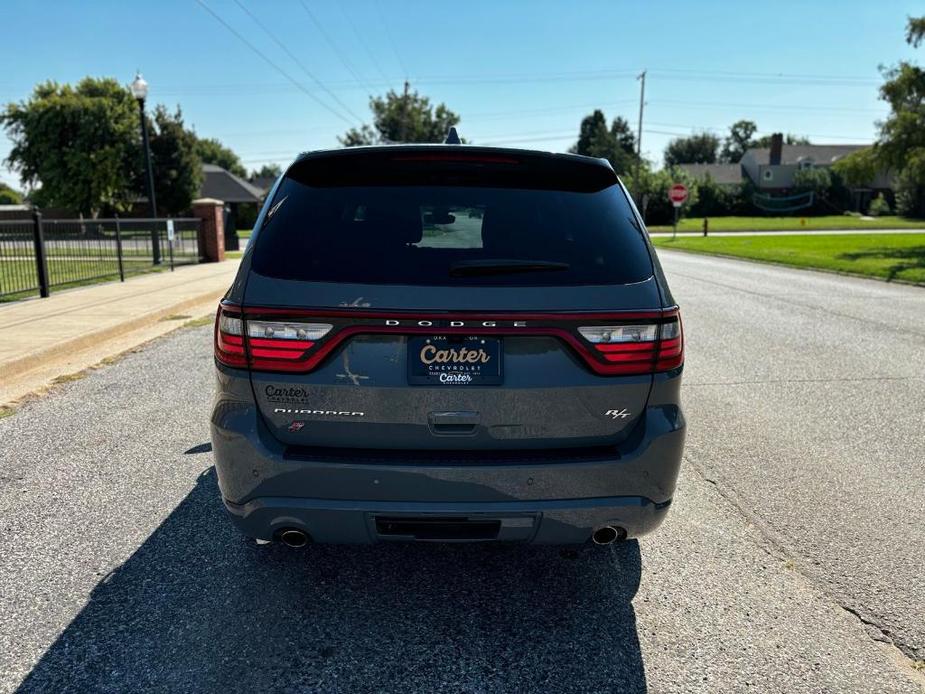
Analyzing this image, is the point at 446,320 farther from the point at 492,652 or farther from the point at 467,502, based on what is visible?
the point at 492,652

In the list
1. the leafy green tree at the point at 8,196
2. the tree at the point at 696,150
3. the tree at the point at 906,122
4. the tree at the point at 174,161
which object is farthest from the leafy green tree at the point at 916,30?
the leafy green tree at the point at 8,196

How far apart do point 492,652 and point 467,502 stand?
0.61m

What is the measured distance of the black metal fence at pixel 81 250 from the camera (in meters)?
12.4

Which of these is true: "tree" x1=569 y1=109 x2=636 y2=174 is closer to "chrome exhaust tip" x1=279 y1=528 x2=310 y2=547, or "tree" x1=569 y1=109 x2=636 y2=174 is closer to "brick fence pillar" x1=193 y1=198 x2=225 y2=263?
"brick fence pillar" x1=193 y1=198 x2=225 y2=263

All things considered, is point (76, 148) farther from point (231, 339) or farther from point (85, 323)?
point (231, 339)

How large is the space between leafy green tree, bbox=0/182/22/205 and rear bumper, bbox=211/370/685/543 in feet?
510

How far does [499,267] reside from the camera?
2.68m

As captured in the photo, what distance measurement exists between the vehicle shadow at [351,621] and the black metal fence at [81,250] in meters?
10.8

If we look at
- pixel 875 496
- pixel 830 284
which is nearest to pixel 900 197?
pixel 830 284

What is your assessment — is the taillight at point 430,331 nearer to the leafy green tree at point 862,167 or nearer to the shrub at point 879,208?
the leafy green tree at point 862,167

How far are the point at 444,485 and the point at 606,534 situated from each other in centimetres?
70

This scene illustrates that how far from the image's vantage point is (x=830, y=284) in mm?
16625

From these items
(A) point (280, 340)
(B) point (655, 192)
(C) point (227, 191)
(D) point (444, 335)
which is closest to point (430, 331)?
(D) point (444, 335)

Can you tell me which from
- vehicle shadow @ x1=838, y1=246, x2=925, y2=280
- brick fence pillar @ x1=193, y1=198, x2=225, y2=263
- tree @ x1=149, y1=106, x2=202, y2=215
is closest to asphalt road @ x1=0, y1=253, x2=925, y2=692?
vehicle shadow @ x1=838, y1=246, x2=925, y2=280
